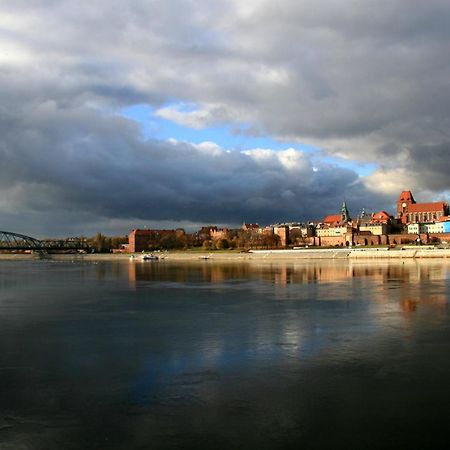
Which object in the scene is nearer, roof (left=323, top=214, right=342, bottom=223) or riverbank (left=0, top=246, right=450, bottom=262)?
riverbank (left=0, top=246, right=450, bottom=262)

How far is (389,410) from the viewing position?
775cm

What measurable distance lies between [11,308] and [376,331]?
46.9ft

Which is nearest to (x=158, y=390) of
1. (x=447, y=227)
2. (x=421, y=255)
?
(x=421, y=255)

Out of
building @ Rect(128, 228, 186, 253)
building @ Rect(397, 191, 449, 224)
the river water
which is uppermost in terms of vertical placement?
building @ Rect(397, 191, 449, 224)

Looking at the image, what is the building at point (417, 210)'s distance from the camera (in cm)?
13738

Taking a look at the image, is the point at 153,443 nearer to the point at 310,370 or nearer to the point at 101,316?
the point at 310,370

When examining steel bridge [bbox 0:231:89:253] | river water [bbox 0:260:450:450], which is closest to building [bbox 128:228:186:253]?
steel bridge [bbox 0:231:89:253]

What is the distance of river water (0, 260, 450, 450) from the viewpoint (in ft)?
22.8

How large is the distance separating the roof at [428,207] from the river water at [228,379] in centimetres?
12878

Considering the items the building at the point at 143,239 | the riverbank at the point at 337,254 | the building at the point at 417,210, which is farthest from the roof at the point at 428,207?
the building at the point at 143,239

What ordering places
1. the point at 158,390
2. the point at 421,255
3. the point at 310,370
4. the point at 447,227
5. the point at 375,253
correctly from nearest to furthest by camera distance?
the point at 158,390
the point at 310,370
the point at 421,255
the point at 375,253
the point at 447,227

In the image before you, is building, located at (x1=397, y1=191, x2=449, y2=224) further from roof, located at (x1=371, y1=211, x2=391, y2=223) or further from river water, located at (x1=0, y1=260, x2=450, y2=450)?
river water, located at (x1=0, y1=260, x2=450, y2=450)

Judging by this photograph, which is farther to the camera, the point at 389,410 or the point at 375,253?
the point at 375,253

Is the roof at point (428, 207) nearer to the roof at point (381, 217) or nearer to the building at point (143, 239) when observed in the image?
the roof at point (381, 217)
